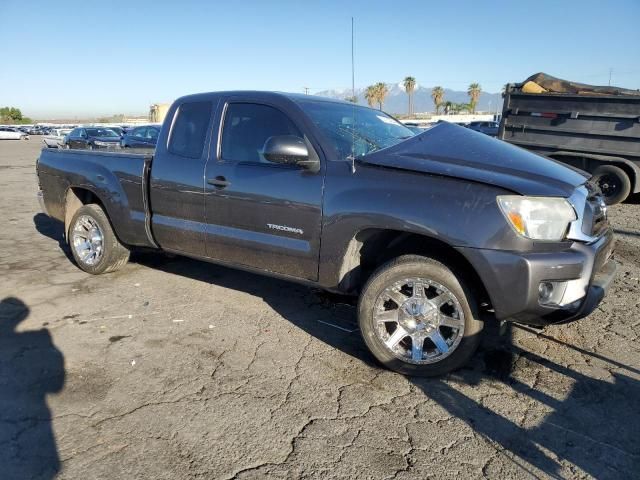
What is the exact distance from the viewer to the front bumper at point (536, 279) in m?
2.72

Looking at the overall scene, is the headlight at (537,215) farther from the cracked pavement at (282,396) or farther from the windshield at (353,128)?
the windshield at (353,128)

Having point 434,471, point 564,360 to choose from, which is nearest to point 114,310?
point 434,471

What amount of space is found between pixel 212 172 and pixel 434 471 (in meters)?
2.74

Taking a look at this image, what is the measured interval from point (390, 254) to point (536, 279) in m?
1.09

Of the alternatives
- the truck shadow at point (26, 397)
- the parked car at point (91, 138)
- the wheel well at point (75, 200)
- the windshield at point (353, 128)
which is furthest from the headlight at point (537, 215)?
the parked car at point (91, 138)

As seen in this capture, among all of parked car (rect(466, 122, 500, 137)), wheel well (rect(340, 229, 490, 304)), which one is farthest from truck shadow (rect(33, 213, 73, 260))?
parked car (rect(466, 122, 500, 137))

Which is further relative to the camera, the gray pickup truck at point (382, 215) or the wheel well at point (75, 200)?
the wheel well at point (75, 200)

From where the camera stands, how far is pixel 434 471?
7.55 ft

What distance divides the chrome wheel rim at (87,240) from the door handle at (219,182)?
1848mm

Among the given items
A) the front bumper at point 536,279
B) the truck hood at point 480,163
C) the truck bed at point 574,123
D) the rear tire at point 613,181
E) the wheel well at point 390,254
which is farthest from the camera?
the rear tire at point 613,181

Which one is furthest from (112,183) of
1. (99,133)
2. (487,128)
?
(487,128)

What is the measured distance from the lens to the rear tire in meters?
8.27

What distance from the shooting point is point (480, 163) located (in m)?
Answer: 3.10

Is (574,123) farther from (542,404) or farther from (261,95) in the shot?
(542,404)
